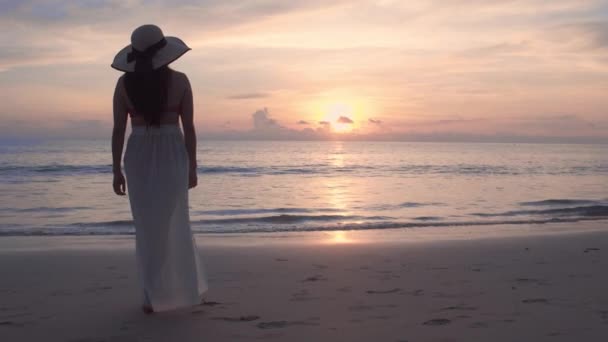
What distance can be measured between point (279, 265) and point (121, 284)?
1.84 metres

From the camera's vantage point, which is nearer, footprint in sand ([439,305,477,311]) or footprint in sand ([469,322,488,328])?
footprint in sand ([469,322,488,328])

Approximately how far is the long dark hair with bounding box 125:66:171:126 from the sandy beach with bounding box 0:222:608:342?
4.88 feet

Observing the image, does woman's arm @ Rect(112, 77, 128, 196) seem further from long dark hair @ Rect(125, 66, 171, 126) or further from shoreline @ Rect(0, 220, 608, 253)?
shoreline @ Rect(0, 220, 608, 253)

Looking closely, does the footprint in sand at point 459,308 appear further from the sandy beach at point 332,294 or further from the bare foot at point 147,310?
the bare foot at point 147,310

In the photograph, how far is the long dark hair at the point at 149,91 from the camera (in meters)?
3.94

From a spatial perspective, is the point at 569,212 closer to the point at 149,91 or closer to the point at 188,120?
the point at 188,120

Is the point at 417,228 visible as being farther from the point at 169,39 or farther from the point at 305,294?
the point at 169,39

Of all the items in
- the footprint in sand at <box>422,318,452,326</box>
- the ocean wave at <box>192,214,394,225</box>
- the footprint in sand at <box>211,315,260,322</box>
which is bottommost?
the ocean wave at <box>192,214,394,225</box>

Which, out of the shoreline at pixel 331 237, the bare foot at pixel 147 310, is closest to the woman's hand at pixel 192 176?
the bare foot at pixel 147 310

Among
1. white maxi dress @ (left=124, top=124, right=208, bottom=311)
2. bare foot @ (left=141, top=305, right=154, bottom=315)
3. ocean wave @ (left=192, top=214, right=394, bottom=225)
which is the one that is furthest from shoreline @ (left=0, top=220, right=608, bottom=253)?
white maxi dress @ (left=124, top=124, right=208, bottom=311)

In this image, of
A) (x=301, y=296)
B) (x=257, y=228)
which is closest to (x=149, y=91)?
(x=301, y=296)

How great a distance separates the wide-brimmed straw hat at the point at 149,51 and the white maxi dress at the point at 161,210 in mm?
424

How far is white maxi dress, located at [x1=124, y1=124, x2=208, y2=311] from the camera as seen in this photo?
13.4 feet

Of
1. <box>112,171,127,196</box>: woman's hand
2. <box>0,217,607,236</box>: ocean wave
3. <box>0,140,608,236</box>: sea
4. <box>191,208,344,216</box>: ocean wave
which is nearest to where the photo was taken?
<box>112,171,127,196</box>: woman's hand
